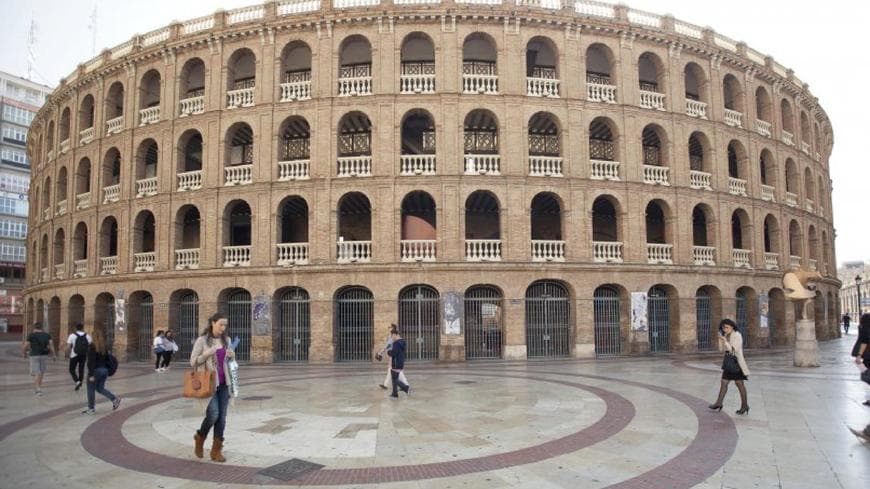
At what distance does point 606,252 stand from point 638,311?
3122 millimetres

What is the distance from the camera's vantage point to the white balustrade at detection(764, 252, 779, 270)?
95.8 ft

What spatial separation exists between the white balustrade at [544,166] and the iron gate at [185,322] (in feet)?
57.5

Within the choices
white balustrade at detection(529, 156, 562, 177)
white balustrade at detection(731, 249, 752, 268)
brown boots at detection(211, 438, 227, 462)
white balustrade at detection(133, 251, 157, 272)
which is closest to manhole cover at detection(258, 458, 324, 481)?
brown boots at detection(211, 438, 227, 462)

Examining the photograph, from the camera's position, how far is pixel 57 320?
3147 cm

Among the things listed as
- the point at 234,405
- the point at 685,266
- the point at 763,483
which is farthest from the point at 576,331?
the point at 763,483

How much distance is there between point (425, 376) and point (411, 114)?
1336 cm

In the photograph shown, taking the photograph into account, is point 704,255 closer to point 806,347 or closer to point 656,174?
point 656,174

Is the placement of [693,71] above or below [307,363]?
above

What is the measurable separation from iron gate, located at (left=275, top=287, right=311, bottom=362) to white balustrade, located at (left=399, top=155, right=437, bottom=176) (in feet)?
24.9

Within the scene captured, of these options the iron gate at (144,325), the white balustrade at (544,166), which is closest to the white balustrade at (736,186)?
the white balustrade at (544,166)

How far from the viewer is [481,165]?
2484cm

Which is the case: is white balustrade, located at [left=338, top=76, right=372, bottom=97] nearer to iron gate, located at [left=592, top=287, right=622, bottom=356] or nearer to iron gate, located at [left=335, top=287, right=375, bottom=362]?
iron gate, located at [left=335, top=287, right=375, bottom=362]

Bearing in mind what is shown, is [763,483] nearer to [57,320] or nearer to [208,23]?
[208,23]

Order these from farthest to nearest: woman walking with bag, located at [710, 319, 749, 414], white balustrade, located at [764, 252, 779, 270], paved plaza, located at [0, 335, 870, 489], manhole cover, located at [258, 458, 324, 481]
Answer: white balustrade, located at [764, 252, 779, 270]
woman walking with bag, located at [710, 319, 749, 414]
manhole cover, located at [258, 458, 324, 481]
paved plaza, located at [0, 335, 870, 489]
